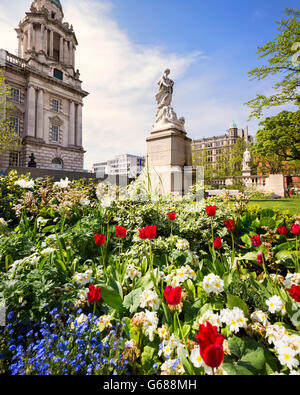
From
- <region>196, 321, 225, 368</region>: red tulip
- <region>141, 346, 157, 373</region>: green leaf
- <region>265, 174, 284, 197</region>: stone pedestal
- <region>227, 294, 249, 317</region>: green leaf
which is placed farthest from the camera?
<region>265, 174, 284, 197</region>: stone pedestal

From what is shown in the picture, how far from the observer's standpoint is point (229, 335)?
4.98ft

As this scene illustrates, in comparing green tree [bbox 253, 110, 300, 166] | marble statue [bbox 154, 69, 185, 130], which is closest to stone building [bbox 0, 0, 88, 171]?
marble statue [bbox 154, 69, 185, 130]

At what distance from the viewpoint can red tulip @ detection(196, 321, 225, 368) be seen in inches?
32.5

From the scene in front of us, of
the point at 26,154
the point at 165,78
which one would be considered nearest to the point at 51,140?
the point at 26,154

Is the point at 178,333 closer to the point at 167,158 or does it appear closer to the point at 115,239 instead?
the point at 115,239

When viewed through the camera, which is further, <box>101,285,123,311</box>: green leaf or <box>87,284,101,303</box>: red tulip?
<box>101,285,123,311</box>: green leaf

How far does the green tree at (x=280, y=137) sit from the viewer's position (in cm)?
1905

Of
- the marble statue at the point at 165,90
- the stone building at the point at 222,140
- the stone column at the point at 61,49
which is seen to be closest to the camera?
the marble statue at the point at 165,90

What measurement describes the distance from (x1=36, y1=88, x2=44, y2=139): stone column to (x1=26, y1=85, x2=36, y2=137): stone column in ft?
2.09

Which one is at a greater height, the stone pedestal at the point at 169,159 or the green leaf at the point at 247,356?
the stone pedestal at the point at 169,159

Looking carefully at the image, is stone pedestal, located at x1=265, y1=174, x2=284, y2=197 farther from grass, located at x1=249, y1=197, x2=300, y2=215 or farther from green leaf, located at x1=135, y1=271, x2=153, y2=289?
green leaf, located at x1=135, y1=271, x2=153, y2=289


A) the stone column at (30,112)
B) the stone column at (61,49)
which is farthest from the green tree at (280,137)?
the stone column at (61,49)

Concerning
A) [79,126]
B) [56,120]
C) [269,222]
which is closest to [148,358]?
[269,222]

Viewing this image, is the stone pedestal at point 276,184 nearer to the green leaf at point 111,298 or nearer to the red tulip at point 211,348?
the green leaf at point 111,298
